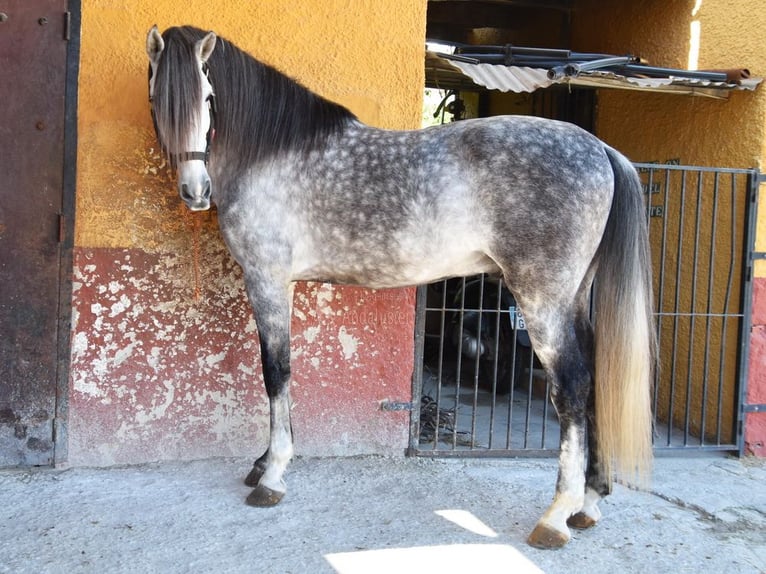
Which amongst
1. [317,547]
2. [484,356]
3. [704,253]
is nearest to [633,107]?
[704,253]

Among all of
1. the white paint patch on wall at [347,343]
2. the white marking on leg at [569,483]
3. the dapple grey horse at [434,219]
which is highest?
the dapple grey horse at [434,219]

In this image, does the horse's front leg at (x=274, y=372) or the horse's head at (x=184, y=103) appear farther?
the horse's front leg at (x=274, y=372)

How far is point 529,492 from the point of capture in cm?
391

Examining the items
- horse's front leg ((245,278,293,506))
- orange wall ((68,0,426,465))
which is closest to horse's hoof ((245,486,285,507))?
horse's front leg ((245,278,293,506))

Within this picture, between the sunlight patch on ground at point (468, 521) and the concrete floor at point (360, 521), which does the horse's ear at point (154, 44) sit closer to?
the concrete floor at point (360, 521)

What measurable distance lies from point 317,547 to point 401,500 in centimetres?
72

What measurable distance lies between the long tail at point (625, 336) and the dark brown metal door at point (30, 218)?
2971mm

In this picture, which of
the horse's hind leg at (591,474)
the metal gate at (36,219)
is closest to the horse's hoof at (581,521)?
the horse's hind leg at (591,474)

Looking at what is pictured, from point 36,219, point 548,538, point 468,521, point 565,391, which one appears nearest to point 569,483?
point 548,538

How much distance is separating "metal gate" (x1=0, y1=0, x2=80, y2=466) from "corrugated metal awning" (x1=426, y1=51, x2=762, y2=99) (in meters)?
2.18

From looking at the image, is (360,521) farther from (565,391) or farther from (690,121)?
(690,121)

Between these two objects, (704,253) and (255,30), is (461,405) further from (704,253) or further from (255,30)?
(255,30)

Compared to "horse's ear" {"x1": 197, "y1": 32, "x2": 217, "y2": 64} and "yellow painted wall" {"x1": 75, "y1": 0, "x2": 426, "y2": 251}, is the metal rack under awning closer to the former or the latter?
"yellow painted wall" {"x1": 75, "y1": 0, "x2": 426, "y2": 251}

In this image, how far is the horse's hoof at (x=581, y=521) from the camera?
135 inches
